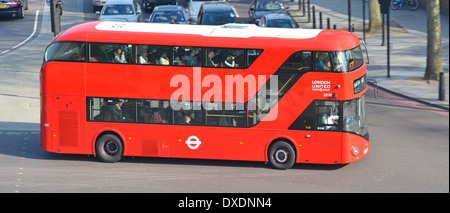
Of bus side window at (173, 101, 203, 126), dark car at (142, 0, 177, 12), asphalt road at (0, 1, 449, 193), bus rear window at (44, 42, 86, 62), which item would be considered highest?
dark car at (142, 0, 177, 12)

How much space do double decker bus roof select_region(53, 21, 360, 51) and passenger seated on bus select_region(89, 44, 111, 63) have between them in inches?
7.4

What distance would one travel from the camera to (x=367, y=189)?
14.0 metres

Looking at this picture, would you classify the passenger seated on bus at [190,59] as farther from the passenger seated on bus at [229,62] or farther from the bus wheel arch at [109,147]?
the bus wheel arch at [109,147]

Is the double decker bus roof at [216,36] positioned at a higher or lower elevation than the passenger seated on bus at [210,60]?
higher

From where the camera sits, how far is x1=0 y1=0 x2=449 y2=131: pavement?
71.5 feet

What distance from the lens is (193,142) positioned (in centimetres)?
1580

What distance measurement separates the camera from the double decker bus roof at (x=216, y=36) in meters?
15.2

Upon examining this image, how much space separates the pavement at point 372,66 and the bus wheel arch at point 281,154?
747 centimetres

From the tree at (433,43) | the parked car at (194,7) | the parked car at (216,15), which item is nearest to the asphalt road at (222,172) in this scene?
the tree at (433,43)

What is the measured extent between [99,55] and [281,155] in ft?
15.6

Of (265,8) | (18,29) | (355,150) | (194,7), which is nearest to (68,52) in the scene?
(355,150)

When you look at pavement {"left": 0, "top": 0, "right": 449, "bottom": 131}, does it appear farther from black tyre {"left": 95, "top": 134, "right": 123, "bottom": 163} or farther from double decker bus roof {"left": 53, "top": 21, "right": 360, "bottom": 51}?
double decker bus roof {"left": 53, "top": 21, "right": 360, "bottom": 51}

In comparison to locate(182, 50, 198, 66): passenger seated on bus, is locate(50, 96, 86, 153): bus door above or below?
below

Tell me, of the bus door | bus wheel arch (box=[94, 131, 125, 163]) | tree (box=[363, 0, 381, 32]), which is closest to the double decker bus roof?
the bus door
